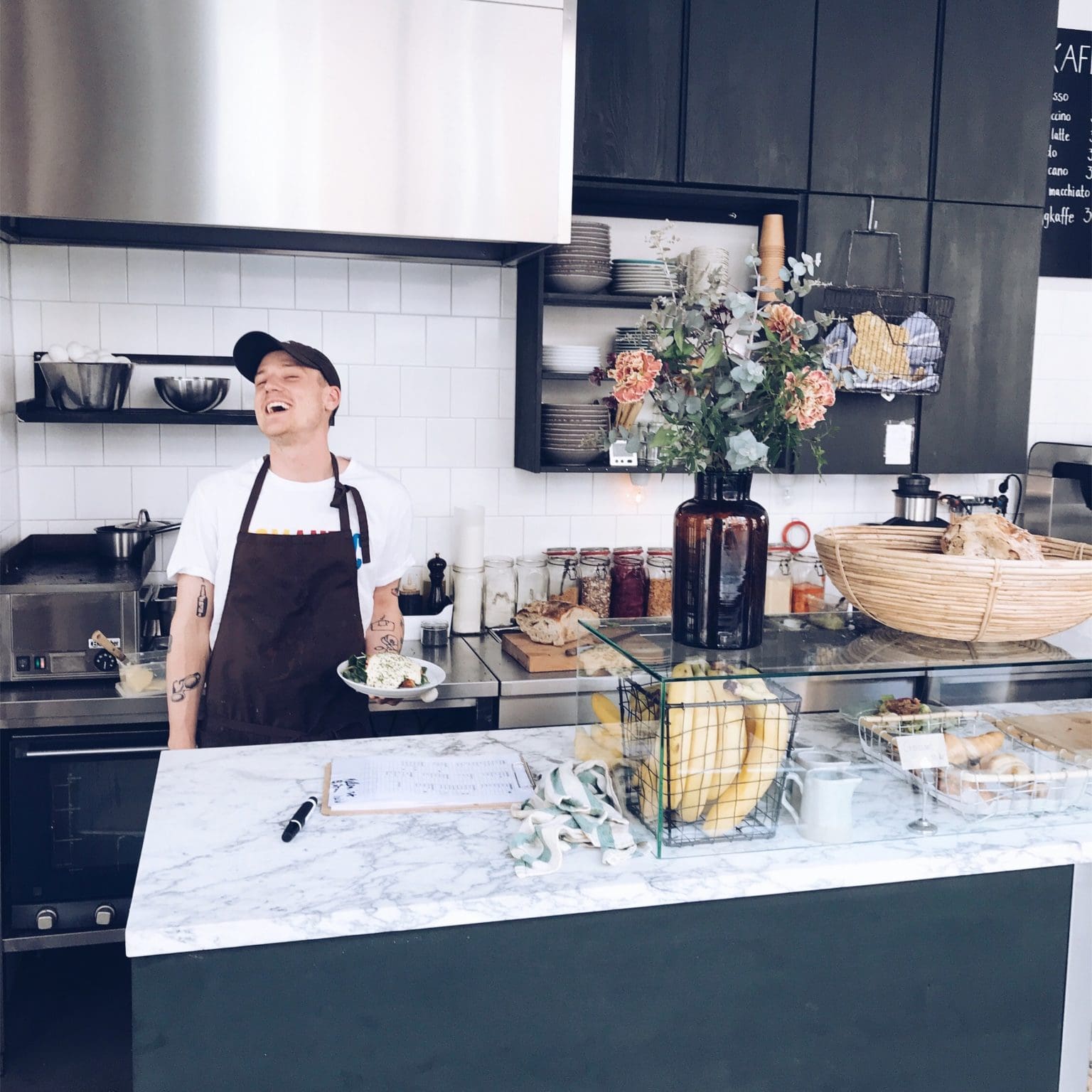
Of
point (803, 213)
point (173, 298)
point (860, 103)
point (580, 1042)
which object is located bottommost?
point (580, 1042)

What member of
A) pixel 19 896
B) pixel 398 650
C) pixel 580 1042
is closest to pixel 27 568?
pixel 19 896

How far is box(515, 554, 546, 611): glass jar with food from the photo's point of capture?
3.94m

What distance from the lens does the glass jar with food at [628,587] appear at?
3846mm

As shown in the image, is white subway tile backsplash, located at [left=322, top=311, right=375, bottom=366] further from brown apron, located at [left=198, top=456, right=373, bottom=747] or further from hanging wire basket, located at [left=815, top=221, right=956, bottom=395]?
hanging wire basket, located at [left=815, top=221, right=956, bottom=395]

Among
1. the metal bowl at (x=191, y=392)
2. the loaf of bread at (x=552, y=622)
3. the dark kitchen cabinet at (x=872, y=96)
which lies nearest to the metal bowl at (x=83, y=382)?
the metal bowl at (x=191, y=392)

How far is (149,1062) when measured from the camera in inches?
58.6

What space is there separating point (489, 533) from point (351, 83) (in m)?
1.55

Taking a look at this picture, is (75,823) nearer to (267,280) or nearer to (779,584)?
(267,280)

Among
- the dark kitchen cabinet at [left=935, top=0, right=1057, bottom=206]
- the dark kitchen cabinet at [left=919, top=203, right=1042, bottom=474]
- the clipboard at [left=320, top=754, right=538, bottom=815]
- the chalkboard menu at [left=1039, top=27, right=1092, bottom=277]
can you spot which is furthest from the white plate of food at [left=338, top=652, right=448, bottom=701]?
the chalkboard menu at [left=1039, top=27, right=1092, bottom=277]

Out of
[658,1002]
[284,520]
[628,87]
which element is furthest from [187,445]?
[658,1002]

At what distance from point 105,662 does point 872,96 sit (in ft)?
9.66

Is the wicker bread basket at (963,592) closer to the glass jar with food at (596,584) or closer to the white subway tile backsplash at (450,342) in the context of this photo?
the glass jar with food at (596,584)

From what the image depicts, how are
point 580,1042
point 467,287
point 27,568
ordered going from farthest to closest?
point 467,287
point 27,568
point 580,1042

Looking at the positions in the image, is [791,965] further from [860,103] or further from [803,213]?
[860,103]
